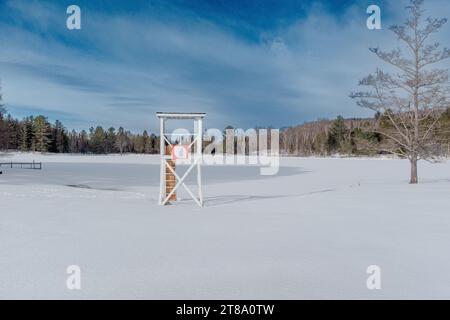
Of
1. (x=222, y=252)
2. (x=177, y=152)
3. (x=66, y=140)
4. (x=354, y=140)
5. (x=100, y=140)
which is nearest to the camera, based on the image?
(x=222, y=252)

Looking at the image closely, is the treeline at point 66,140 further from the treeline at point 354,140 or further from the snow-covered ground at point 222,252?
the snow-covered ground at point 222,252

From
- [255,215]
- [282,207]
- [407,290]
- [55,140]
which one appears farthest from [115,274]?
[55,140]

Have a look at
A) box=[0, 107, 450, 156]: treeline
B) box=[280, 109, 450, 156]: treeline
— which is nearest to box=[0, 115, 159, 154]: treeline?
box=[0, 107, 450, 156]: treeline

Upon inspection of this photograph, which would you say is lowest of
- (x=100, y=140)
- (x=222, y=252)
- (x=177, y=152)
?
(x=222, y=252)

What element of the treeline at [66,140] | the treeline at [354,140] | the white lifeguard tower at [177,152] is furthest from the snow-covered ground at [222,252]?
the treeline at [66,140]

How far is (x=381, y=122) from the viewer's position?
2430 cm

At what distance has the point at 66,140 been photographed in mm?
125625

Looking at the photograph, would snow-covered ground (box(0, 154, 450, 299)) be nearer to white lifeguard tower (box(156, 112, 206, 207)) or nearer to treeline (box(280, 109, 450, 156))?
white lifeguard tower (box(156, 112, 206, 207))

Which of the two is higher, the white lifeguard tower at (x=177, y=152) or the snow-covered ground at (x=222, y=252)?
the white lifeguard tower at (x=177, y=152)

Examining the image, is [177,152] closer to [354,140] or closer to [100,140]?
[354,140]

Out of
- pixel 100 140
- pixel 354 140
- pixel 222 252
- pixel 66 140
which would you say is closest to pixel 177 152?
pixel 222 252

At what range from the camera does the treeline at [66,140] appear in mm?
106625

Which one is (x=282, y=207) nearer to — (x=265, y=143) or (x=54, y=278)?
(x=54, y=278)

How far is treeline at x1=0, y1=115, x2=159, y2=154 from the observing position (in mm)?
106625
